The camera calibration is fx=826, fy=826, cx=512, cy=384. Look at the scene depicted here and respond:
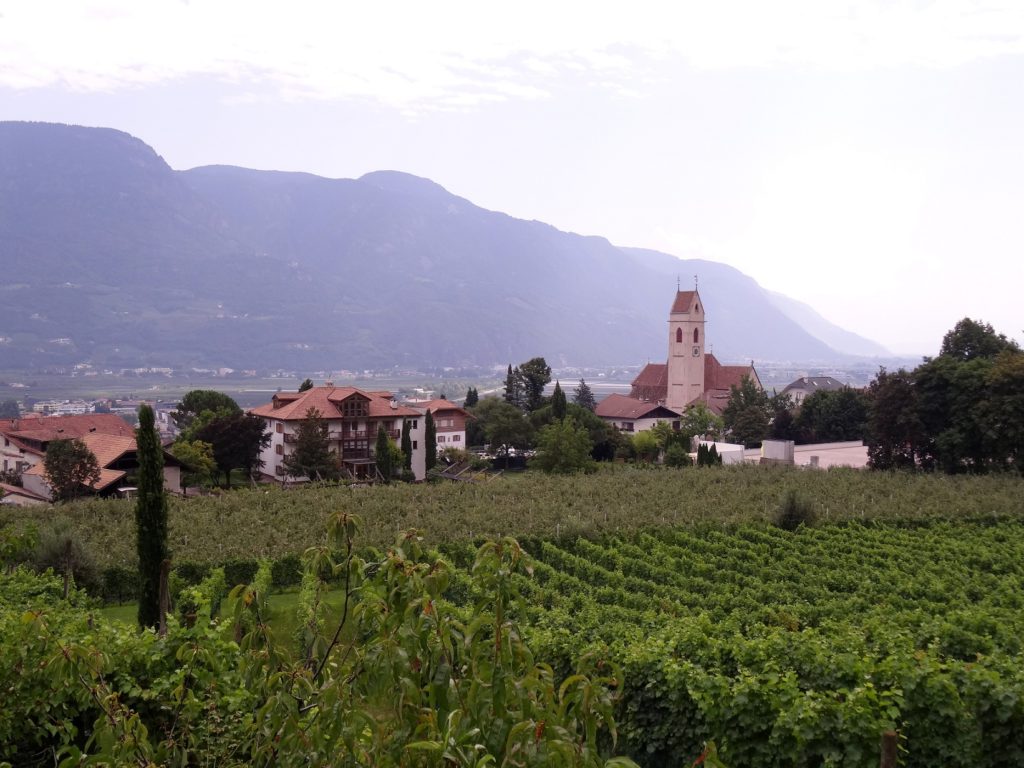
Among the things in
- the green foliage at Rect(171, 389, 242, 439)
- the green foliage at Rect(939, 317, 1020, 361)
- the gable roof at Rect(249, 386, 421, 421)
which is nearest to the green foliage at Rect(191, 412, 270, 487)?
the gable roof at Rect(249, 386, 421, 421)

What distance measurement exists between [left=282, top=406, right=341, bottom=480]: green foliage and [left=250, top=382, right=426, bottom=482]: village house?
2.40 meters

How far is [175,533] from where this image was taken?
2597 centimetres

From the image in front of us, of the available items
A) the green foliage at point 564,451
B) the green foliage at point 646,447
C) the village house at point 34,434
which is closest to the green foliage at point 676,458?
the green foliage at point 564,451

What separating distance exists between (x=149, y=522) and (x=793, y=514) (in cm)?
1944

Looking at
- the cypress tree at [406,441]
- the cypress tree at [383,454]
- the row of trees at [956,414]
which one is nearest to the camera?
the row of trees at [956,414]

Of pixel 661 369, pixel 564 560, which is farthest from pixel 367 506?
pixel 661 369

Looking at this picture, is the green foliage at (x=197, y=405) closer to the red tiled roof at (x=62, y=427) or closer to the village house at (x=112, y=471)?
the red tiled roof at (x=62, y=427)

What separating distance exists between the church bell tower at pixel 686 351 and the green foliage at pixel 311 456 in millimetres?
47119

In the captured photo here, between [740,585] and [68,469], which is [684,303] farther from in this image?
[740,585]

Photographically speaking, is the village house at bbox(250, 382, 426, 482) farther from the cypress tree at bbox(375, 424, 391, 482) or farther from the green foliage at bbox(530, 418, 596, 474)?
the green foliage at bbox(530, 418, 596, 474)

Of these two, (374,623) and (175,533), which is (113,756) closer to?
(374,623)

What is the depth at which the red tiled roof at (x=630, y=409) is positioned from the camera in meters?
80.1

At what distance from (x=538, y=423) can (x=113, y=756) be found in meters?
58.7

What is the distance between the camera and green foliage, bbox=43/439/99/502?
3497cm
